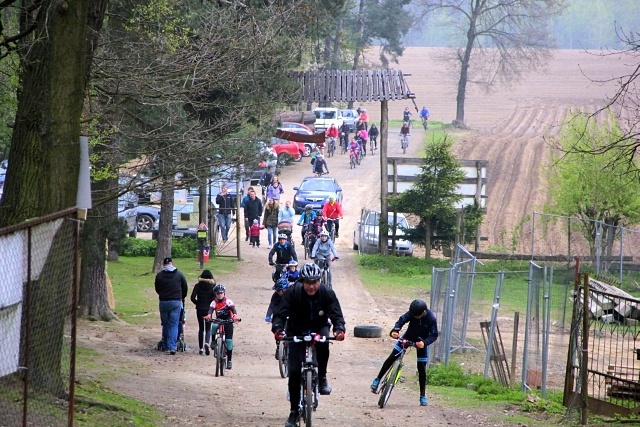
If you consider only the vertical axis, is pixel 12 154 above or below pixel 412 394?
above

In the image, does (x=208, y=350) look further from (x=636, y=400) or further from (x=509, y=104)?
(x=509, y=104)

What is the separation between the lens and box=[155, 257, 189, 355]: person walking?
17.5 metres

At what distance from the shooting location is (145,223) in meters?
39.4

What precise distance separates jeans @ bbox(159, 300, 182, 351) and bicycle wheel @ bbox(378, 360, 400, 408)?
5.74 metres

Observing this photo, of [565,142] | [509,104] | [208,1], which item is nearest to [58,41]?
[208,1]

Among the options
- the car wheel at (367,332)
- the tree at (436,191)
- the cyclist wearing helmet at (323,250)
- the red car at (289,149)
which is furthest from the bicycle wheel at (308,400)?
the red car at (289,149)

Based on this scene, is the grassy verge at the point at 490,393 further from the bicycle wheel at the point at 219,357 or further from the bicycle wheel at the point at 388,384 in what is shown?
the bicycle wheel at the point at 219,357

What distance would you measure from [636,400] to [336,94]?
75.8 feet

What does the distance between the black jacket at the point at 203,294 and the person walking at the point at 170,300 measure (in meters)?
0.29

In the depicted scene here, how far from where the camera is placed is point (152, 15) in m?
15.7

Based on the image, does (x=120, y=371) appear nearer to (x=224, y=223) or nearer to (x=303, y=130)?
(x=224, y=223)

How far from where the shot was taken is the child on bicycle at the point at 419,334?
42.8 ft

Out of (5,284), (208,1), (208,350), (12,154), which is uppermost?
(208,1)

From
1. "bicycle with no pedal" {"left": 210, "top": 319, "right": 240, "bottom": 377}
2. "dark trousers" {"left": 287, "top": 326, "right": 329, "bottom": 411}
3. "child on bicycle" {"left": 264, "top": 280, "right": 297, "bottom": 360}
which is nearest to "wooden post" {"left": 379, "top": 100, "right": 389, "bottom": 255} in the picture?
→ "child on bicycle" {"left": 264, "top": 280, "right": 297, "bottom": 360}
